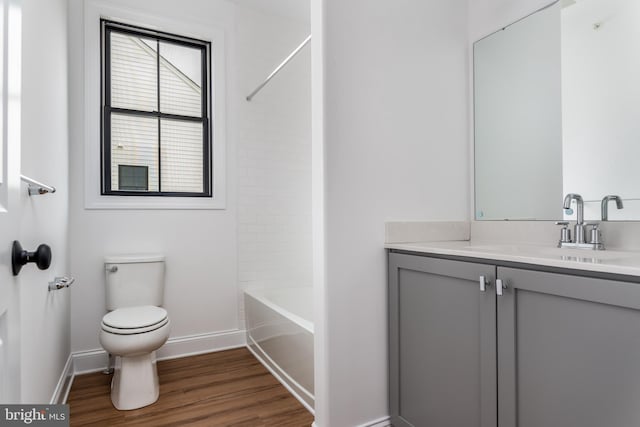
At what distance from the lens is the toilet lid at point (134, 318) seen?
187 cm

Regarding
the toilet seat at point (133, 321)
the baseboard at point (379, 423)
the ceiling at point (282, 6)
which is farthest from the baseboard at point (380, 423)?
the ceiling at point (282, 6)

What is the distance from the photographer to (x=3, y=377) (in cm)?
62

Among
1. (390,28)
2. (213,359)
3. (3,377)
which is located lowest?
(213,359)

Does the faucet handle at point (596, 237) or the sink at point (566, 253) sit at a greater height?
the faucet handle at point (596, 237)

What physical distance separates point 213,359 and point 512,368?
202 cm

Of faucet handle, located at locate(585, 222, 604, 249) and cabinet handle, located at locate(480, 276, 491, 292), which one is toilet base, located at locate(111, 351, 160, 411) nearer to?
cabinet handle, located at locate(480, 276, 491, 292)

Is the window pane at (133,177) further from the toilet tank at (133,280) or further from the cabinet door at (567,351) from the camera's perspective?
the cabinet door at (567,351)

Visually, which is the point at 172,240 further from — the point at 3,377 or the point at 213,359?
the point at 3,377

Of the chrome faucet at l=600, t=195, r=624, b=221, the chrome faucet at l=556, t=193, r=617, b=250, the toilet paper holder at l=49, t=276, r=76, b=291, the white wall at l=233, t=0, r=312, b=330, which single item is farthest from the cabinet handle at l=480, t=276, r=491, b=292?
the white wall at l=233, t=0, r=312, b=330

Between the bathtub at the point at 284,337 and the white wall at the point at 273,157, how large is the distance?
0.11 meters

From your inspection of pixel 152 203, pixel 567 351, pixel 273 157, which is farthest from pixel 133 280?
pixel 567 351

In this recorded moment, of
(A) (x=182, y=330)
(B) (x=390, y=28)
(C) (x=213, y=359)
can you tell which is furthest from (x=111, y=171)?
(B) (x=390, y=28)

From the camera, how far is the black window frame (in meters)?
2.44

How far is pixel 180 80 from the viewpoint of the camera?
2.72m
